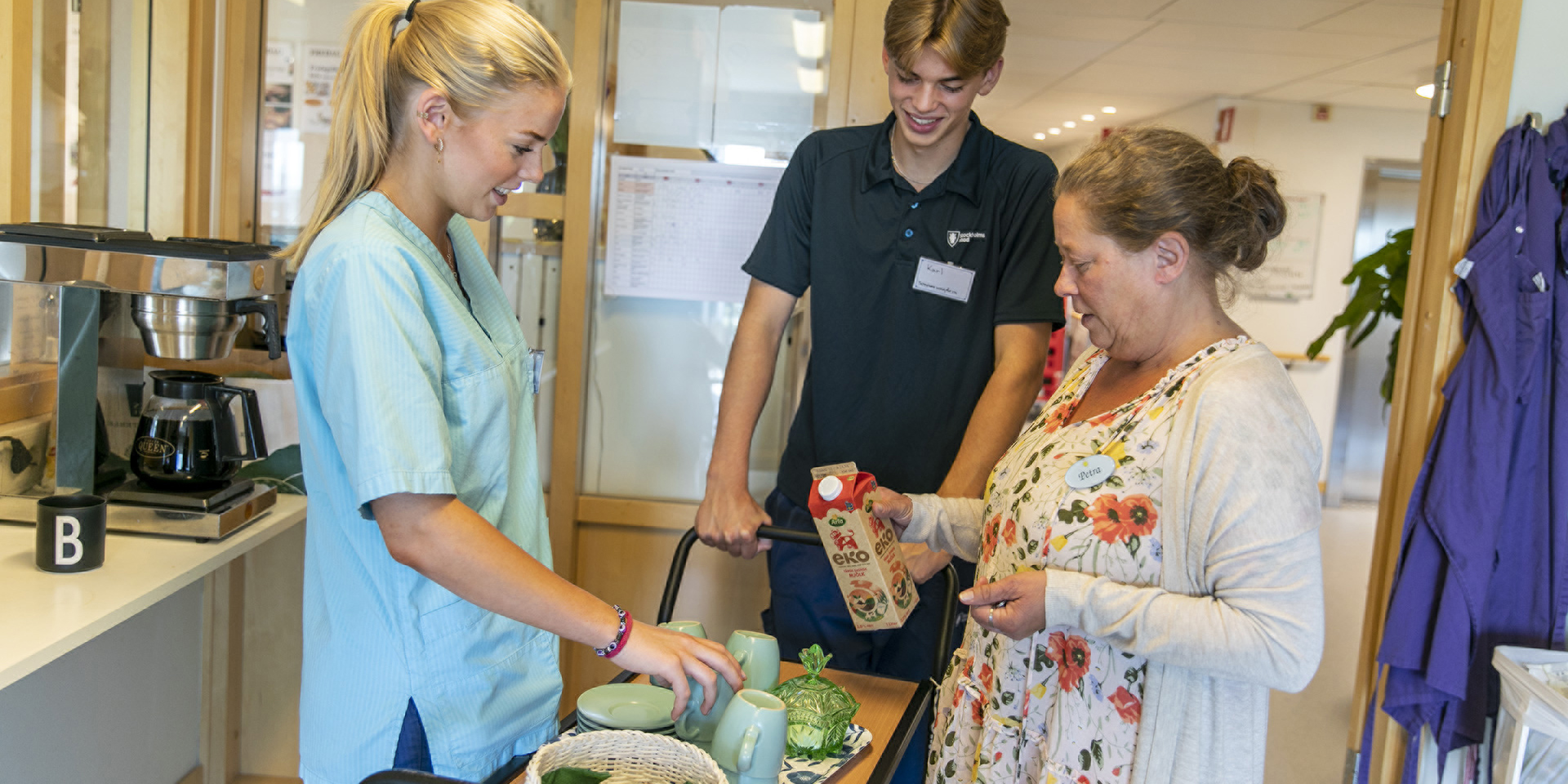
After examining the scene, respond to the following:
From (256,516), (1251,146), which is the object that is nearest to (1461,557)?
(256,516)

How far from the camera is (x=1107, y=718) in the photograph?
4.37 feet

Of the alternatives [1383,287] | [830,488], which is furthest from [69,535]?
[1383,287]

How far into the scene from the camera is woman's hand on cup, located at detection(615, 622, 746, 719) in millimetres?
1134

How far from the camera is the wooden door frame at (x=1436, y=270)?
2096mm

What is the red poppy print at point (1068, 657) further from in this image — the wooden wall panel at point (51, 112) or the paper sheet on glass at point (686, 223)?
the wooden wall panel at point (51, 112)

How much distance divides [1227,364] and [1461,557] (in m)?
1.11

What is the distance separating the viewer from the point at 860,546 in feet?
4.74

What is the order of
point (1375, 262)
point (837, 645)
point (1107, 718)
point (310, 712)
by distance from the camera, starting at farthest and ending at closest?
point (1375, 262) → point (837, 645) → point (1107, 718) → point (310, 712)

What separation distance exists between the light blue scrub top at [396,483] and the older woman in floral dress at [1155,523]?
22.4 inches

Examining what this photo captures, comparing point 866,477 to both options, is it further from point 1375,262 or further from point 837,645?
point 1375,262

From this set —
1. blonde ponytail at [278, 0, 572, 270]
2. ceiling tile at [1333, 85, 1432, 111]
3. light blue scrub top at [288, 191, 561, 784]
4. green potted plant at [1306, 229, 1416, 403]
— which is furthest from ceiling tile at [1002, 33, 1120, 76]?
light blue scrub top at [288, 191, 561, 784]

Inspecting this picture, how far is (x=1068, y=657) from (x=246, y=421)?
1517 millimetres

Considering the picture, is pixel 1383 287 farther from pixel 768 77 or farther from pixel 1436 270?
pixel 768 77

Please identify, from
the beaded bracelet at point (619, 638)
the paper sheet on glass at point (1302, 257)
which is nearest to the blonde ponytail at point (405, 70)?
the beaded bracelet at point (619, 638)
